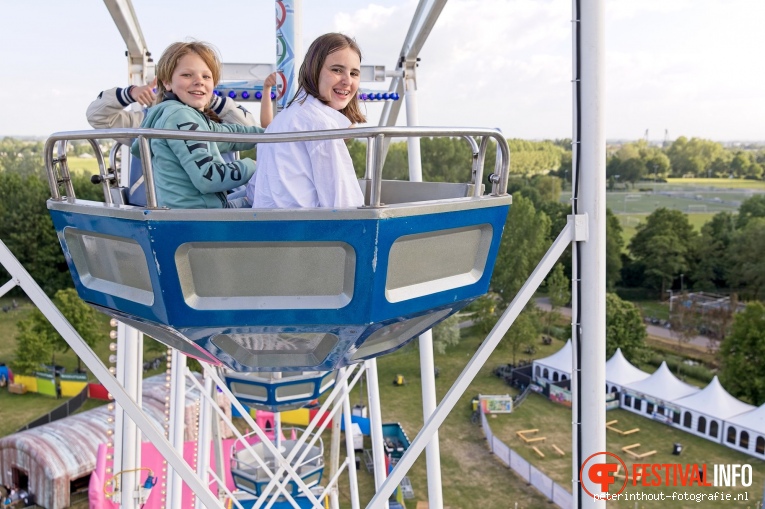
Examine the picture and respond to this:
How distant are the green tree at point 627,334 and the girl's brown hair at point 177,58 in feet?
82.1

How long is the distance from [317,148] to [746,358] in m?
24.3

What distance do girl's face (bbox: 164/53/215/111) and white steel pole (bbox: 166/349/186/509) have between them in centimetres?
493

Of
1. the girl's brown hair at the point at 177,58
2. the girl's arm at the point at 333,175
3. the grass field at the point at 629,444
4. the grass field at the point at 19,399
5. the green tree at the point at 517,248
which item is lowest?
the grass field at the point at 629,444

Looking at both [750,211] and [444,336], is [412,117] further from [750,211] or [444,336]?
[750,211]

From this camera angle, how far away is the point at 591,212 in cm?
384

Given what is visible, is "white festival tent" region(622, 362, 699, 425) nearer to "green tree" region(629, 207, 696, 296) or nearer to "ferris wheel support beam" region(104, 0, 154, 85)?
"green tree" region(629, 207, 696, 296)

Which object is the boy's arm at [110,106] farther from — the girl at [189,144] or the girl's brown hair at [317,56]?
the girl's brown hair at [317,56]

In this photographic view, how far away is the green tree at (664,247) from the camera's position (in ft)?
120

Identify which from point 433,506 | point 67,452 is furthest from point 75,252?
point 67,452

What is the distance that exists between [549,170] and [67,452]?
39.0 m

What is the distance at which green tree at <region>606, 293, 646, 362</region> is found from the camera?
26594 millimetres

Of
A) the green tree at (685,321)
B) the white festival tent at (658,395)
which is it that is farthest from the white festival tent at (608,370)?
the green tree at (685,321)

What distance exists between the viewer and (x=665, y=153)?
53938mm

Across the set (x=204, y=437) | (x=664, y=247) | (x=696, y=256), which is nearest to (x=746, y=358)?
(x=664, y=247)
